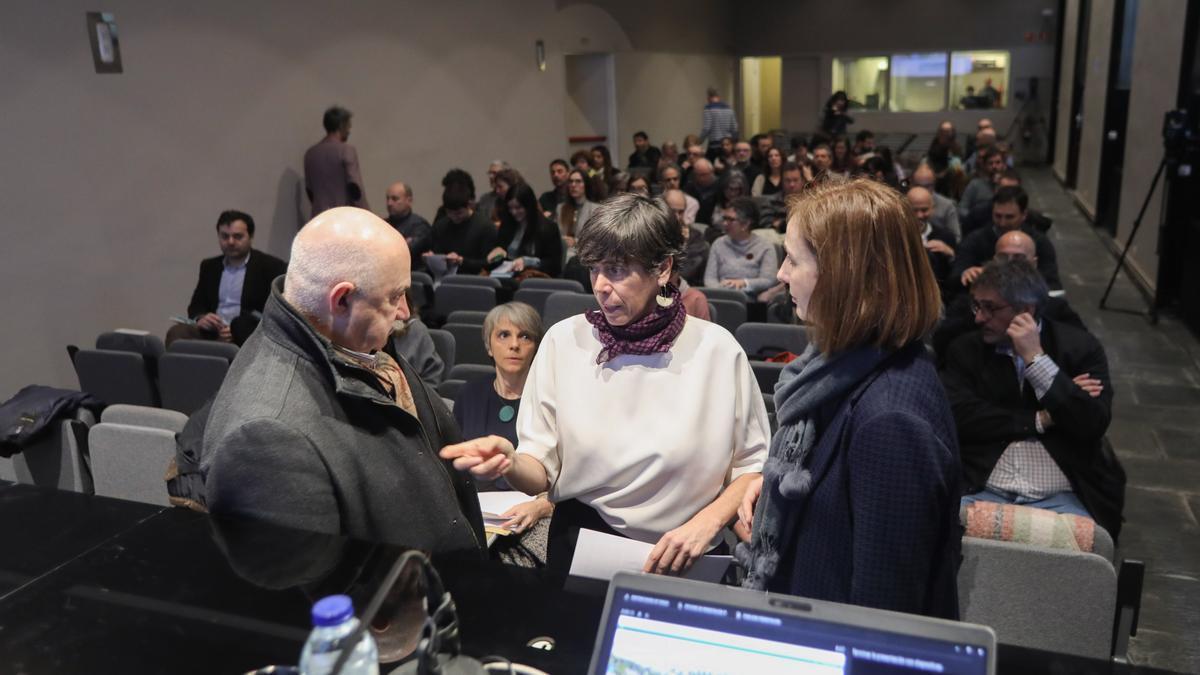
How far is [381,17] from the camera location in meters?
8.88

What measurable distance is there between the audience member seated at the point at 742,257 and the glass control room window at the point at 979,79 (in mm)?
13872

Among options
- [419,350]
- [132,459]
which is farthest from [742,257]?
[132,459]

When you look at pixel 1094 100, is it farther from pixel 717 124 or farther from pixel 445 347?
pixel 445 347

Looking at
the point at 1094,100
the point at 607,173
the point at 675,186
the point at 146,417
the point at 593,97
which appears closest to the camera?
the point at 146,417

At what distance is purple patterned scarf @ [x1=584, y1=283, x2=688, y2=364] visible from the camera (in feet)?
6.24

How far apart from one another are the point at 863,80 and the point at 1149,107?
1152 centimetres

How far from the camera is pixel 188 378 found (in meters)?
4.21

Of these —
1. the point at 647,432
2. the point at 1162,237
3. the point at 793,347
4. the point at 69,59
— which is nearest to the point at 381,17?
the point at 69,59

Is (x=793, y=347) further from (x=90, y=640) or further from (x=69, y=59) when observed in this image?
(x=69, y=59)

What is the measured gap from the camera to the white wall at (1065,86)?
14219 mm

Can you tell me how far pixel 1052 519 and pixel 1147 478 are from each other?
2.39 m

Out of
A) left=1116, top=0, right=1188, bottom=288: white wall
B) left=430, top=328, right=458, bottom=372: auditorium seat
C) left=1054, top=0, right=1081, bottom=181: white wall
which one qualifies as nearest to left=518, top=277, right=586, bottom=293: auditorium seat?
left=430, top=328, right=458, bottom=372: auditorium seat

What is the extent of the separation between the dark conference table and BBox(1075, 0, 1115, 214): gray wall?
37.1 feet

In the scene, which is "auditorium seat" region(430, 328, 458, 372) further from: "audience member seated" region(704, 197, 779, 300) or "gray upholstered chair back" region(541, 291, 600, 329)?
"audience member seated" region(704, 197, 779, 300)
